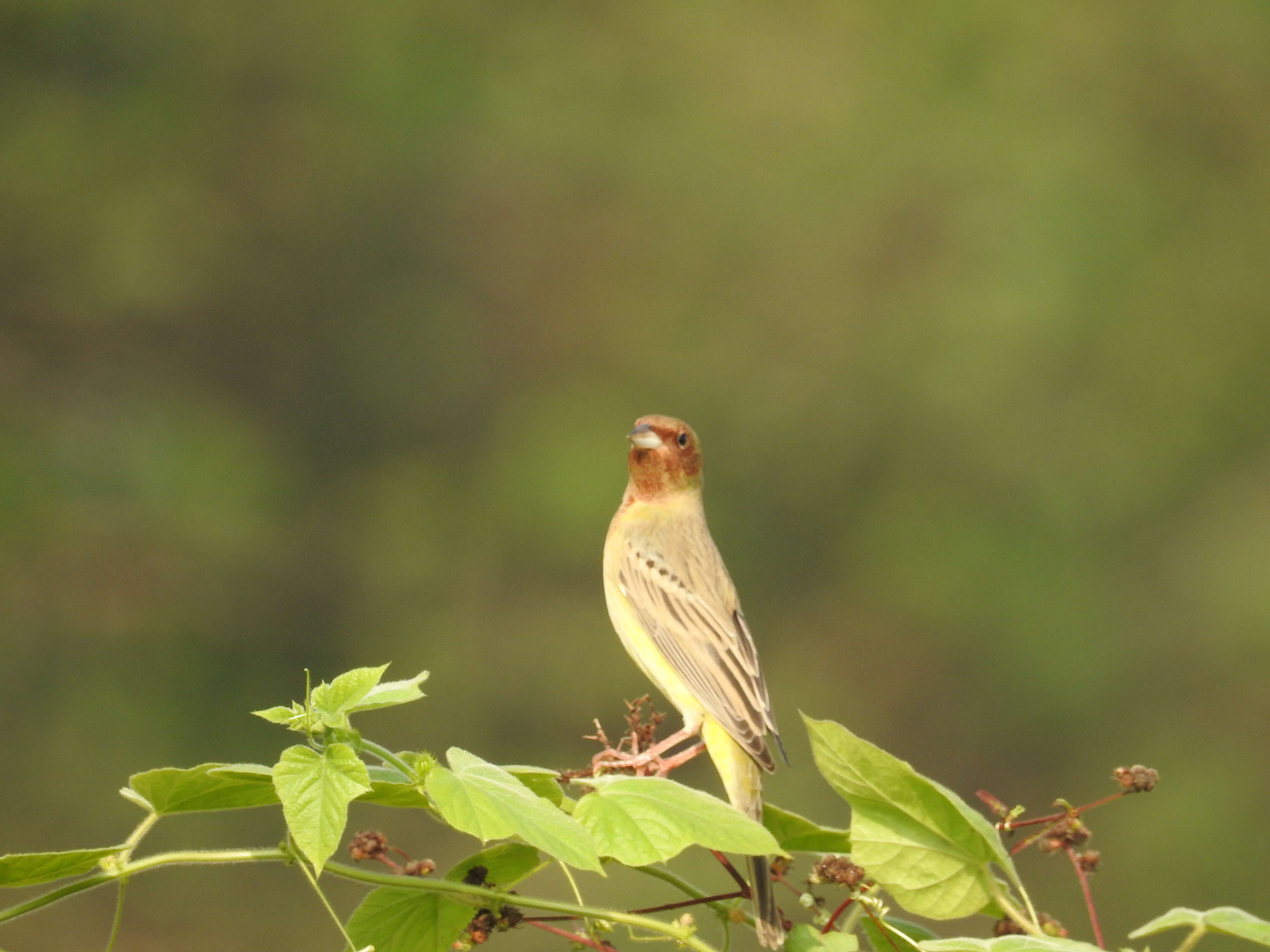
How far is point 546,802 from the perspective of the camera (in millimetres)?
1001

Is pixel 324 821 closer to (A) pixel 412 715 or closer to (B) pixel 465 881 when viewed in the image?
(B) pixel 465 881

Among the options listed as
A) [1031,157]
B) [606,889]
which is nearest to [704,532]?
[606,889]

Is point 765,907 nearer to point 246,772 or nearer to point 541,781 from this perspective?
point 541,781

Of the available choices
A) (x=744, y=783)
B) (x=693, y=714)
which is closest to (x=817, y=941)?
(x=744, y=783)

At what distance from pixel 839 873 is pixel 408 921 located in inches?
13.8

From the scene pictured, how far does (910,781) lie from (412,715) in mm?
11662

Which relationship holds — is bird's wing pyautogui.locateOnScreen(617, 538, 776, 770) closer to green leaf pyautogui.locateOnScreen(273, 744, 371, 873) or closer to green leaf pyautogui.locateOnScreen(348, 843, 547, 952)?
green leaf pyautogui.locateOnScreen(348, 843, 547, 952)

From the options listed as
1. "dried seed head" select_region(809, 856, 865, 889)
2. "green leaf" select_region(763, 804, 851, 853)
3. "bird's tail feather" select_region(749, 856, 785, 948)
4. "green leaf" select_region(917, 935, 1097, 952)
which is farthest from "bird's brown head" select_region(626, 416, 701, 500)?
"green leaf" select_region(917, 935, 1097, 952)

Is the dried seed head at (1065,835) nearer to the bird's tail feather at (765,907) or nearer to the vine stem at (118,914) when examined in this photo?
the bird's tail feather at (765,907)

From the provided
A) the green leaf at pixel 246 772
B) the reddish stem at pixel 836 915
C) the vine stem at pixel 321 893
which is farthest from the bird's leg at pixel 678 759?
the green leaf at pixel 246 772

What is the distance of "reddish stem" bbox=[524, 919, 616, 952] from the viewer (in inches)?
41.1

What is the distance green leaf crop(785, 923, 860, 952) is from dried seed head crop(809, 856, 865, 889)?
4cm

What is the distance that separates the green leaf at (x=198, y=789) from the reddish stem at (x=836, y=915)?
1.36 feet

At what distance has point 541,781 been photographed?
111 cm
